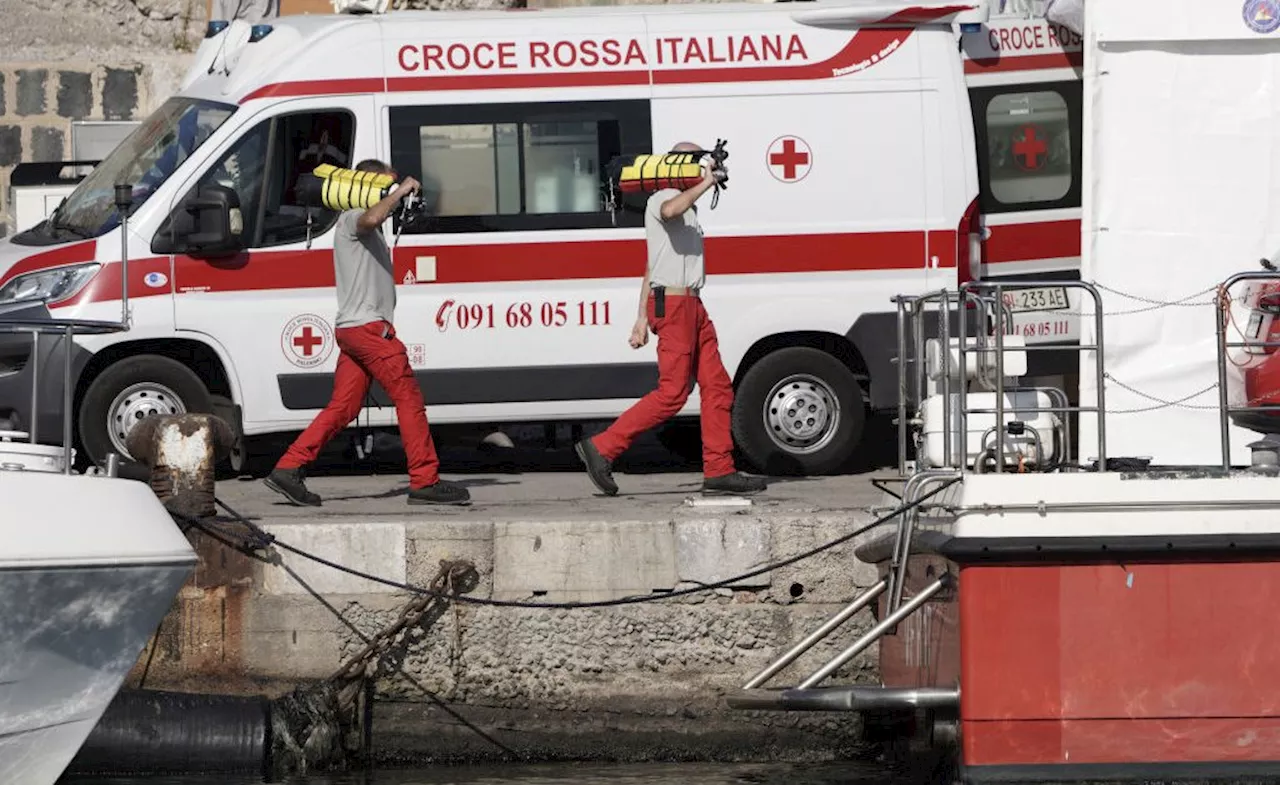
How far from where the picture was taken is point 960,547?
8.27 meters

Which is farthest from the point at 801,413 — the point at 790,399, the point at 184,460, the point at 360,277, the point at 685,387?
the point at 184,460

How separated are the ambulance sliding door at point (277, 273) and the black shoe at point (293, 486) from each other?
1.14m

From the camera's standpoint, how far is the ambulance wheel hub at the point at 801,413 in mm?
12672

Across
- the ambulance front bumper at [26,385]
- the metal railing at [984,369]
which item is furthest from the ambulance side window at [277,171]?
the metal railing at [984,369]

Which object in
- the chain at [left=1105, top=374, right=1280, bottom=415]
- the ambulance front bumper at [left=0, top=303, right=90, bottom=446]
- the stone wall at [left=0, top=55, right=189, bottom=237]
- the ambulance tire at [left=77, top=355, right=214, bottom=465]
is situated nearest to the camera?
the chain at [left=1105, top=374, right=1280, bottom=415]

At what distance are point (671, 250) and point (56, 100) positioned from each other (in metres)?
6.90

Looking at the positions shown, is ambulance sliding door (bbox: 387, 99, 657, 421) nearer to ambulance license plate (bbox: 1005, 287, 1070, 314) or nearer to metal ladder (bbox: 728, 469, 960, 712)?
ambulance license plate (bbox: 1005, 287, 1070, 314)

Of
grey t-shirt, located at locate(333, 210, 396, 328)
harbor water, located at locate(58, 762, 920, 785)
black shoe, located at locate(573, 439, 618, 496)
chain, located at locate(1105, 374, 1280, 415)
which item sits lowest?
harbor water, located at locate(58, 762, 920, 785)

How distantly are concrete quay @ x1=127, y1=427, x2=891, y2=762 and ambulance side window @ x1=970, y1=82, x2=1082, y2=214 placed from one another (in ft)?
11.4

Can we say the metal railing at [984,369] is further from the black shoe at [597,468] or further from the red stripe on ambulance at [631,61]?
the red stripe on ambulance at [631,61]

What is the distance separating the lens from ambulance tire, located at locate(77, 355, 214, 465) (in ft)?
39.6

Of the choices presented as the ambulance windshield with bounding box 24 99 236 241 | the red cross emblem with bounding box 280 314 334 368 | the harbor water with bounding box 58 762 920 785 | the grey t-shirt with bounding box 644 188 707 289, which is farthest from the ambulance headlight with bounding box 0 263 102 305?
the harbor water with bounding box 58 762 920 785

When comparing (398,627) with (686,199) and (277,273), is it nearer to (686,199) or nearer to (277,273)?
(686,199)

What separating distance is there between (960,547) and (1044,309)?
15.6 feet
